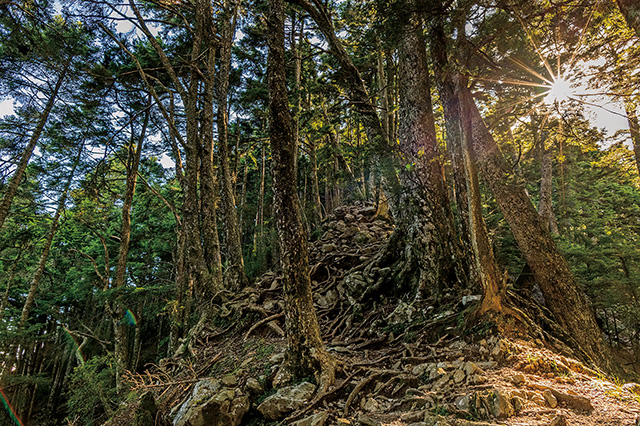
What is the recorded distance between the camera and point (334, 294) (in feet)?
21.9

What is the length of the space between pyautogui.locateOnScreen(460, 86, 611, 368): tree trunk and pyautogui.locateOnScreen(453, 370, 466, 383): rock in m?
2.19

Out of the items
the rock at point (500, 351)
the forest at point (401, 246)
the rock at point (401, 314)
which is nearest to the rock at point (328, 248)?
the forest at point (401, 246)

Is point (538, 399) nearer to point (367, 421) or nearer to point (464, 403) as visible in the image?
point (464, 403)

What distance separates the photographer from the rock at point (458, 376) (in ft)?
9.34

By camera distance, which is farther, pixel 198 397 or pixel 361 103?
pixel 361 103

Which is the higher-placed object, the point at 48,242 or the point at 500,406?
the point at 48,242

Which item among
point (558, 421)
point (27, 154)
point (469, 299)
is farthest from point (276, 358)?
point (27, 154)

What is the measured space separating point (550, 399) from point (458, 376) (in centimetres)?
73

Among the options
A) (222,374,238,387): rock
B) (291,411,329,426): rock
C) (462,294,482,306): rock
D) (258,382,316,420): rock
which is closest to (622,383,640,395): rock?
(462,294,482,306): rock

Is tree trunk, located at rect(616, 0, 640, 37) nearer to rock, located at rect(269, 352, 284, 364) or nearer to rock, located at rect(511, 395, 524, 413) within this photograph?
rock, located at rect(511, 395, 524, 413)

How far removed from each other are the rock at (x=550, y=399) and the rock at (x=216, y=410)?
3053 mm

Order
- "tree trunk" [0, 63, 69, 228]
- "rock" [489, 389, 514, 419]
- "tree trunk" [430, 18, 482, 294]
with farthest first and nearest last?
"tree trunk" [0, 63, 69, 228], "tree trunk" [430, 18, 482, 294], "rock" [489, 389, 514, 419]

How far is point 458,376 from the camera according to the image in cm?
289

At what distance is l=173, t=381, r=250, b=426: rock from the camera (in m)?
3.19
